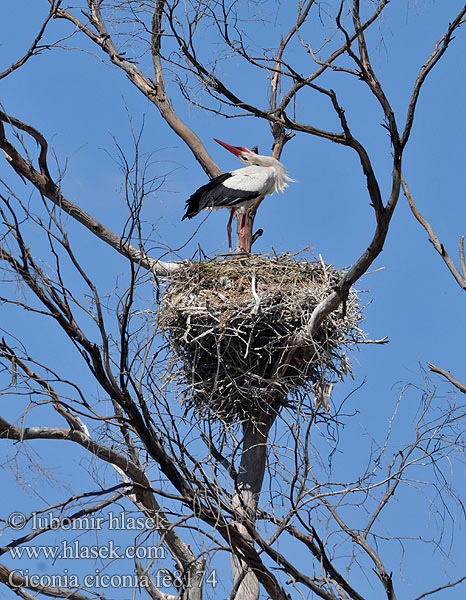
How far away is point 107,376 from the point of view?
4.92m

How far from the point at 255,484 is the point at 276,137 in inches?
168

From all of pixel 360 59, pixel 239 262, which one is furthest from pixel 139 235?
pixel 239 262

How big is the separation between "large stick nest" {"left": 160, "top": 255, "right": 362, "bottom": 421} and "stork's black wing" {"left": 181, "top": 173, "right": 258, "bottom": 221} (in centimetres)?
130

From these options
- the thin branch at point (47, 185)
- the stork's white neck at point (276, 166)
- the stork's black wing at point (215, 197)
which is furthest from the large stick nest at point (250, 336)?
the stork's white neck at point (276, 166)

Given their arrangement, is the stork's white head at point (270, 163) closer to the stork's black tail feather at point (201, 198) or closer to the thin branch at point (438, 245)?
the stork's black tail feather at point (201, 198)

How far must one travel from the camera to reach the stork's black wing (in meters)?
8.56

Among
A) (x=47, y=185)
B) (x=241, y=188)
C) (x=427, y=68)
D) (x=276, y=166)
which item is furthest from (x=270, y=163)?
(x=427, y=68)

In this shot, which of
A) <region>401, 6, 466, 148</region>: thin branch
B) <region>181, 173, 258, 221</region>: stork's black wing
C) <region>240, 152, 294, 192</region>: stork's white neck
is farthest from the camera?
<region>240, 152, 294, 192</region>: stork's white neck

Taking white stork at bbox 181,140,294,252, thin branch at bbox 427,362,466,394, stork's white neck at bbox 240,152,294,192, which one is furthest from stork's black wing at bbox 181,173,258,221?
thin branch at bbox 427,362,466,394

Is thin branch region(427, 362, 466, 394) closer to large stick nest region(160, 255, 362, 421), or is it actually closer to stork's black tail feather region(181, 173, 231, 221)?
large stick nest region(160, 255, 362, 421)

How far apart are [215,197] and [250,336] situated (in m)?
2.26

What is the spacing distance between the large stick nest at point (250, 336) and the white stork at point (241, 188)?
1349 millimetres

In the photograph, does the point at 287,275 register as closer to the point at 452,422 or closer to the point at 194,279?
the point at 194,279

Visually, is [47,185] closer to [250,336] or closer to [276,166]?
[250,336]
